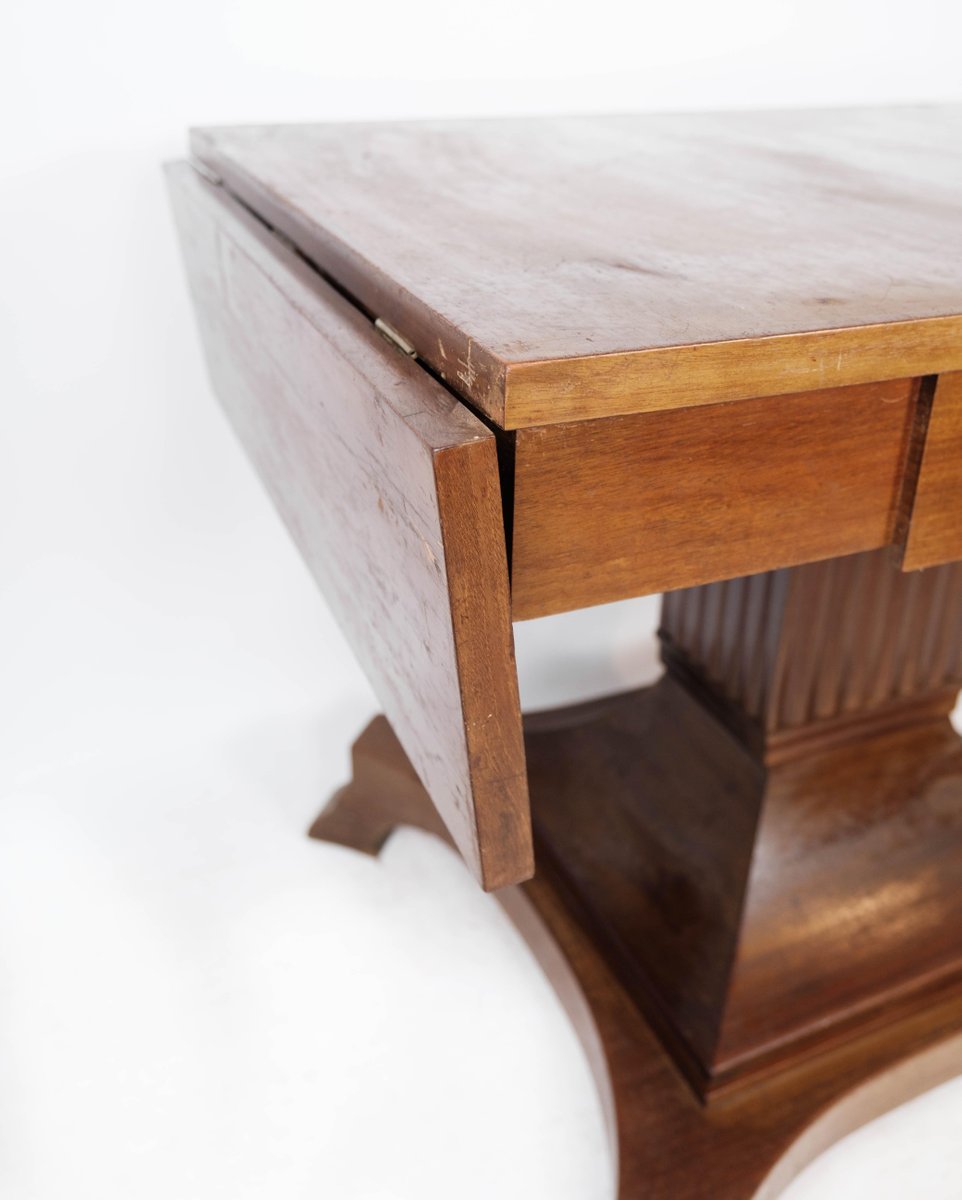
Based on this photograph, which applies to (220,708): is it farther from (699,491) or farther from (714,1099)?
(699,491)

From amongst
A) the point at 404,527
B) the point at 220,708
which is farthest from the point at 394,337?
the point at 220,708

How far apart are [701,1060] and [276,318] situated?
612 mm

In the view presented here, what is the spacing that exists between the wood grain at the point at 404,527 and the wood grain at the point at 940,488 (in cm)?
22

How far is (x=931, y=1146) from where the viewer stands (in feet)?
2.76

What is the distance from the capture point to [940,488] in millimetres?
516

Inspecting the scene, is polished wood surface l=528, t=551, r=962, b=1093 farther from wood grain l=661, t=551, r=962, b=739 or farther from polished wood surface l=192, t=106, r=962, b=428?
polished wood surface l=192, t=106, r=962, b=428

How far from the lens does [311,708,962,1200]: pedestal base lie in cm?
77

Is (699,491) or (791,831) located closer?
(699,491)

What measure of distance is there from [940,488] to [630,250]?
20 cm

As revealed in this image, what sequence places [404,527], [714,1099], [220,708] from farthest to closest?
1. [220,708]
2. [714,1099]
3. [404,527]

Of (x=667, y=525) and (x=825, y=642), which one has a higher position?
(x=667, y=525)

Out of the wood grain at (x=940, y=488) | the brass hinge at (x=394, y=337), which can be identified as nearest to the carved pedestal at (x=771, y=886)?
the wood grain at (x=940, y=488)

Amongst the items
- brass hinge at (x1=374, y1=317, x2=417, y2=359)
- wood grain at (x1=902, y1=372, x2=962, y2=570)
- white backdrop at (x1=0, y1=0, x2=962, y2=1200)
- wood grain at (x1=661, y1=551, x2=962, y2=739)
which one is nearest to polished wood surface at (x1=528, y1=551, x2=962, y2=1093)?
wood grain at (x1=661, y1=551, x2=962, y2=739)

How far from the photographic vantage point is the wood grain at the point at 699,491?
45 centimetres
